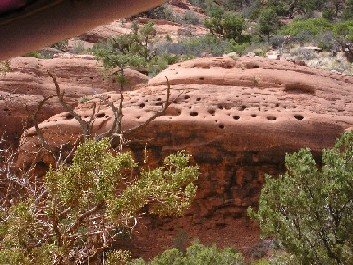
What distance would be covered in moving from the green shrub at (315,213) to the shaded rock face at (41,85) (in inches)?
264

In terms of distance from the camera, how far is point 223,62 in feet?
40.3

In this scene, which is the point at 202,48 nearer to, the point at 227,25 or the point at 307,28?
the point at 227,25

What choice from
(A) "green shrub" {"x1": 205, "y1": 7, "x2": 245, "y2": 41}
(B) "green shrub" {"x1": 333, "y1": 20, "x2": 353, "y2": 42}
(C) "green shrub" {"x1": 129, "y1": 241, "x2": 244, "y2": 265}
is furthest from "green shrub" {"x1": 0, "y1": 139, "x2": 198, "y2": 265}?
(A) "green shrub" {"x1": 205, "y1": 7, "x2": 245, "y2": 41}

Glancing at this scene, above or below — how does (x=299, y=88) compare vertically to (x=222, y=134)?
above

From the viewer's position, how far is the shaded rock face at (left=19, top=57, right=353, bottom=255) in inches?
414

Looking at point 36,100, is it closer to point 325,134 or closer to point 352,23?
point 325,134

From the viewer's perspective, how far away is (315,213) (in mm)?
6465

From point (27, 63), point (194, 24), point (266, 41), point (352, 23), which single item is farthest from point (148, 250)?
point (194, 24)

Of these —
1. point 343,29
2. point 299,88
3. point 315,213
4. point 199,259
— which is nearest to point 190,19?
point 343,29

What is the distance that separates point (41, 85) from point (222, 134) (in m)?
5.37

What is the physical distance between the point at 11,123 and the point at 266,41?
1450cm

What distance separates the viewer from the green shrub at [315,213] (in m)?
6.23

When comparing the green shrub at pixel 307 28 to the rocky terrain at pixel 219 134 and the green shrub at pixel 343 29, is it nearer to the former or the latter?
the green shrub at pixel 343 29

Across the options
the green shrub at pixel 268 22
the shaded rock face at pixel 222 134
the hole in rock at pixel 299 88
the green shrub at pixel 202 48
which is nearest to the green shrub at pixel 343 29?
the green shrub at pixel 268 22
